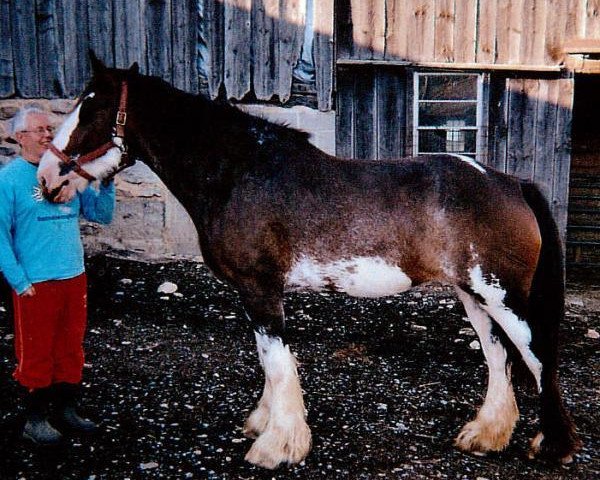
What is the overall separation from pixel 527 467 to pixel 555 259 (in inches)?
49.2

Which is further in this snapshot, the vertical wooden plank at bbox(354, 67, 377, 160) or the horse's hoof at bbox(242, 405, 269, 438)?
the vertical wooden plank at bbox(354, 67, 377, 160)

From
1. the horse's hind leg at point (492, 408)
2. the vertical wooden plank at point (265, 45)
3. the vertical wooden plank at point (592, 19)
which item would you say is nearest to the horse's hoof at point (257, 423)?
the horse's hind leg at point (492, 408)

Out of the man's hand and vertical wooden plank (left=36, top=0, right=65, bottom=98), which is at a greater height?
vertical wooden plank (left=36, top=0, right=65, bottom=98)

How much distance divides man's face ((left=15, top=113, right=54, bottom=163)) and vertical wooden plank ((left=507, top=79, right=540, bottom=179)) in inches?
245

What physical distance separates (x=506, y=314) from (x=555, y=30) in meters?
5.70

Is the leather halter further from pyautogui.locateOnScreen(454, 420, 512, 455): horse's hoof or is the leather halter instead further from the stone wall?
the stone wall

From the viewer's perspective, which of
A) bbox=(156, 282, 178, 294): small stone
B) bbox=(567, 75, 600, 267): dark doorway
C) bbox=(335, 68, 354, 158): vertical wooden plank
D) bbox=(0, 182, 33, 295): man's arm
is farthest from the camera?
bbox=(567, 75, 600, 267): dark doorway

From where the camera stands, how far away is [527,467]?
142 inches

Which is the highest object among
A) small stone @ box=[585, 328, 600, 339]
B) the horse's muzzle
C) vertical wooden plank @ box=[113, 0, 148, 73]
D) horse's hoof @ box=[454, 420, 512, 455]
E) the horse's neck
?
vertical wooden plank @ box=[113, 0, 148, 73]

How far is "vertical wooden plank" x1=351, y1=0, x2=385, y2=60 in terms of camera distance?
7762 mm

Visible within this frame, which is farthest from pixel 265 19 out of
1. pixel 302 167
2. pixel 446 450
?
pixel 446 450

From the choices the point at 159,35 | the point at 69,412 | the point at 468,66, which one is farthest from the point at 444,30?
the point at 69,412

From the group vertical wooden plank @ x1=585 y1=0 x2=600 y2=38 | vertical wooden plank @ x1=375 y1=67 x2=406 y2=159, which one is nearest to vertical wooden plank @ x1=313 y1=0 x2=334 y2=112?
vertical wooden plank @ x1=375 y1=67 x2=406 y2=159

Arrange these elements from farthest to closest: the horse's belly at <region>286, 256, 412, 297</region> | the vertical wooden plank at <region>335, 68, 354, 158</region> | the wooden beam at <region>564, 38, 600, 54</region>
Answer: the vertical wooden plank at <region>335, 68, 354, 158</region>, the wooden beam at <region>564, 38, 600, 54</region>, the horse's belly at <region>286, 256, 412, 297</region>
